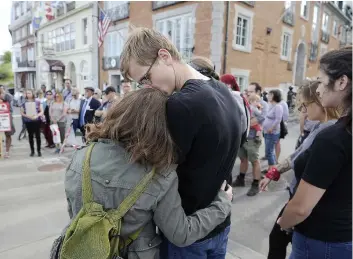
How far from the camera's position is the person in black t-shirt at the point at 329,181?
1132 millimetres

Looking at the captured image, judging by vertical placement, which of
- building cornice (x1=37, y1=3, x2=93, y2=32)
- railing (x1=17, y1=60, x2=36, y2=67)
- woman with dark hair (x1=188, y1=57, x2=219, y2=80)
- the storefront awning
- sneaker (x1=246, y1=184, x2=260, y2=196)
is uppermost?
building cornice (x1=37, y1=3, x2=93, y2=32)

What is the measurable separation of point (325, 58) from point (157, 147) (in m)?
0.84

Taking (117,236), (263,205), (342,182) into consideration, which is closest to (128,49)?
(117,236)

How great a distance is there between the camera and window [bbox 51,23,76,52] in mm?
17969

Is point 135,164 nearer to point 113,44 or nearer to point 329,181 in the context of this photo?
point 329,181

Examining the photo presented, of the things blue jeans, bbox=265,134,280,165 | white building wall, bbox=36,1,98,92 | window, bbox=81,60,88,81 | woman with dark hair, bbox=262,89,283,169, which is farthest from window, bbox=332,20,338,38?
blue jeans, bbox=265,134,280,165

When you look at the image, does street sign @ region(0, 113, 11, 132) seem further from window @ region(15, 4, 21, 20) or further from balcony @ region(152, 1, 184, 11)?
window @ region(15, 4, 21, 20)

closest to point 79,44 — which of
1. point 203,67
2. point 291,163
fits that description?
point 203,67

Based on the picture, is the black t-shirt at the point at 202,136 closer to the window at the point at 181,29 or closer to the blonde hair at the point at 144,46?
the blonde hair at the point at 144,46

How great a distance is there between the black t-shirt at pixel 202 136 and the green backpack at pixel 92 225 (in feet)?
0.62

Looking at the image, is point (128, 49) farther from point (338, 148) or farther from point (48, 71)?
point (48, 71)

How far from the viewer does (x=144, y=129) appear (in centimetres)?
105

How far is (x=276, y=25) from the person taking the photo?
13.4 m

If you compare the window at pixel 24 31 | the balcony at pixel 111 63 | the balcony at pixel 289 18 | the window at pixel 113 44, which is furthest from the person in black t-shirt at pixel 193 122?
the window at pixel 24 31
